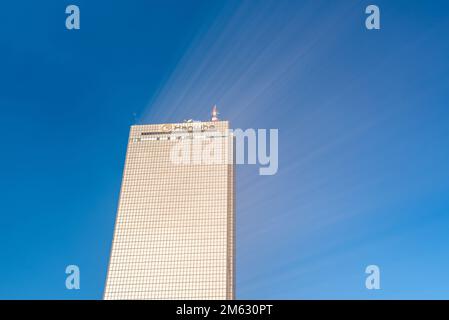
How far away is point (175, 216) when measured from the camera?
501 ft

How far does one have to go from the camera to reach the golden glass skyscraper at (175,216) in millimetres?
140875

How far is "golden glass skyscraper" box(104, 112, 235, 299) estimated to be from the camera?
141 metres

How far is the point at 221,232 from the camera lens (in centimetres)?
14788

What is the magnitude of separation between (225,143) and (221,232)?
1282 inches
